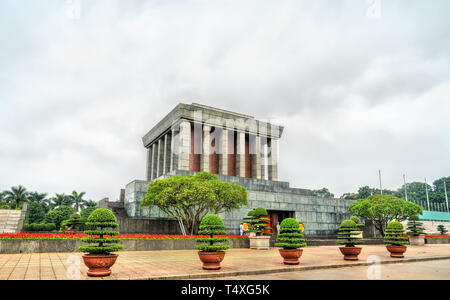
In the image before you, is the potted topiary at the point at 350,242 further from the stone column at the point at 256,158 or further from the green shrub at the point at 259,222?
the stone column at the point at 256,158

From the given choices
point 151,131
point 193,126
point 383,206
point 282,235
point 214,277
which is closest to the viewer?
point 214,277

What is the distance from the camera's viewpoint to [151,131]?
4050cm

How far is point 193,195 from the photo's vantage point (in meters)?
19.1

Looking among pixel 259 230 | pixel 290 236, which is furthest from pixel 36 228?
pixel 290 236

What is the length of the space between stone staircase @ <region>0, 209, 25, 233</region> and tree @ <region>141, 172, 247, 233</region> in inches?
572

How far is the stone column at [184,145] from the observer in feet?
100

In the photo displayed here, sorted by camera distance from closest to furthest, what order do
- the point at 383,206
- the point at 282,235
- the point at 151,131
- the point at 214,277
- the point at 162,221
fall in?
the point at 214,277 → the point at 282,235 → the point at 162,221 → the point at 383,206 → the point at 151,131

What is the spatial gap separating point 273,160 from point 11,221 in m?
27.4

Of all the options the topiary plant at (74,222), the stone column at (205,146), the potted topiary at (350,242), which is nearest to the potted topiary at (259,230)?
the potted topiary at (350,242)

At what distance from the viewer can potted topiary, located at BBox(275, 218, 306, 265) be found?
428 inches
